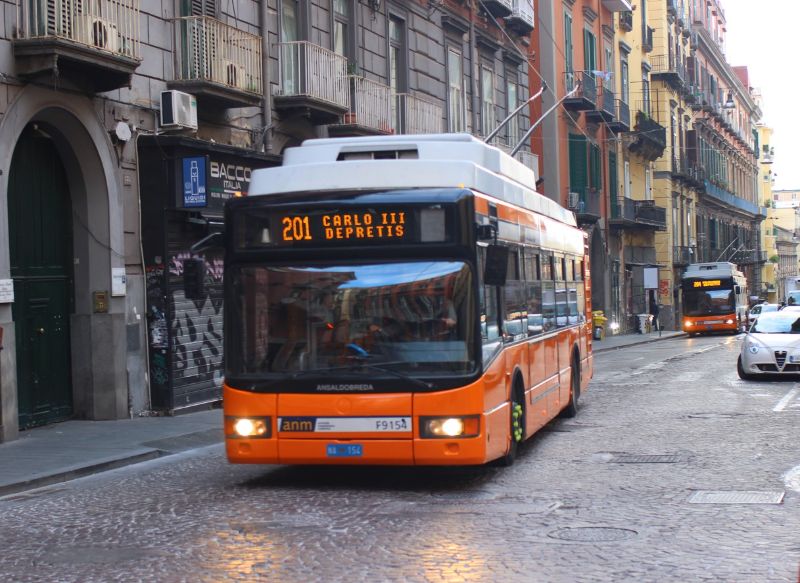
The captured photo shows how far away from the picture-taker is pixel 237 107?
19094mm

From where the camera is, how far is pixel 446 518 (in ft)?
28.9

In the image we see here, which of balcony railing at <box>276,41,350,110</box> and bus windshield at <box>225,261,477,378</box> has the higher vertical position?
balcony railing at <box>276,41,350,110</box>

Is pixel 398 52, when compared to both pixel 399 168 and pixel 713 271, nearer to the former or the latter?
pixel 399 168

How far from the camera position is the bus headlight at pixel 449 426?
9.78 meters

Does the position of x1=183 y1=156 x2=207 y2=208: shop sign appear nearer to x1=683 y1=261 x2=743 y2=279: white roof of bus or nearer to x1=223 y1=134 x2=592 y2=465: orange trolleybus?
x1=223 y1=134 x2=592 y2=465: orange trolleybus

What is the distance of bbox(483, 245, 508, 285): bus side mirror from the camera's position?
33.2 ft

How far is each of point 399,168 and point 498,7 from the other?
23068mm

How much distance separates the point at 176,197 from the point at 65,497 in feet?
25.7

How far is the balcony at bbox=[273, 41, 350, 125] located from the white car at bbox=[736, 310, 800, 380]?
850cm

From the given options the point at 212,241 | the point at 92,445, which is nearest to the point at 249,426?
the point at 212,241

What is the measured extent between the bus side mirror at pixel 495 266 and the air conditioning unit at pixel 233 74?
29.1 ft

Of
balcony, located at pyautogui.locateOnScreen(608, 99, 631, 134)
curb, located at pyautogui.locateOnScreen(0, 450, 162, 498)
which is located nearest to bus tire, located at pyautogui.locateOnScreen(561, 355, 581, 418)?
curb, located at pyautogui.locateOnScreen(0, 450, 162, 498)

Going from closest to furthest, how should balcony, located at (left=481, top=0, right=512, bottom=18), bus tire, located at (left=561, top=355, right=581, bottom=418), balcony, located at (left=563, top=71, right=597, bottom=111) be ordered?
bus tire, located at (left=561, top=355, right=581, bottom=418) → balcony, located at (left=481, top=0, right=512, bottom=18) → balcony, located at (left=563, top=71, right=597, bottom=111)

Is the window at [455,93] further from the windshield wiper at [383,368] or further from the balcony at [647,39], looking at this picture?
the balcony at [647,39]
